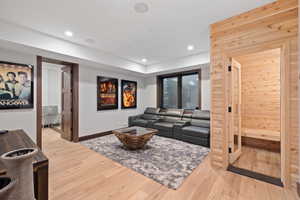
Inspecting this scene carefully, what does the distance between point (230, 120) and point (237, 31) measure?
157 centimetres

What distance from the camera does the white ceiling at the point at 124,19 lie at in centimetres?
203

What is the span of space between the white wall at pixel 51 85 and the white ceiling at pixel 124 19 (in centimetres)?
400

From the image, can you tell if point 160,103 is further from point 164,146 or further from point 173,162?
point 173,162

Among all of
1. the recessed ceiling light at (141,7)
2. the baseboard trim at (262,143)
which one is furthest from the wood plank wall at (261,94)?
the recessed ceiling light at (141,7)

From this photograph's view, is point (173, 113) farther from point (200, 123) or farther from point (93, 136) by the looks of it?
point (93, 136)

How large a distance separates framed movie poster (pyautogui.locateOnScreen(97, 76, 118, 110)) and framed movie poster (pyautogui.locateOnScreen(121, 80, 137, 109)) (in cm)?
37

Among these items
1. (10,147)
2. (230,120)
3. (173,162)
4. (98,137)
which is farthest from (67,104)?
(230,120)

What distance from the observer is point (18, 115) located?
9.97ft

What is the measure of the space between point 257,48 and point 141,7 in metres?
1.94

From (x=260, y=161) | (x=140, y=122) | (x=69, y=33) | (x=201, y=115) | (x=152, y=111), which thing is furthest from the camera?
Answer: (x=152, y=111)

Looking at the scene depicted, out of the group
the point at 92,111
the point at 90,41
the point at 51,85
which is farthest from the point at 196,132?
the point at 51,85

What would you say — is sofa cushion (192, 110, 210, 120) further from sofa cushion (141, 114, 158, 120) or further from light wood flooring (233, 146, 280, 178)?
sofa cushion (141, 114, 158, 120)

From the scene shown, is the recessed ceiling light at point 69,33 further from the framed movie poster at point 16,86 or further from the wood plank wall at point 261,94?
the wood plank wall at point 261,94

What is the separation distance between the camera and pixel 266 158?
2.90m
